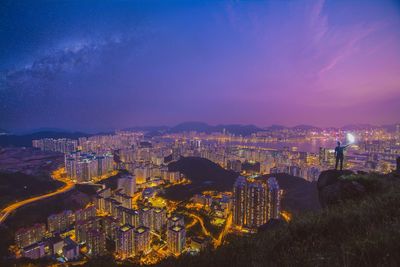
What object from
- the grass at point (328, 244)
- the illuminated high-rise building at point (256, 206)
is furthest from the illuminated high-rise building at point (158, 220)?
the grass at point (328, 244)

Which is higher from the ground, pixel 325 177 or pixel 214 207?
pixel 325 177

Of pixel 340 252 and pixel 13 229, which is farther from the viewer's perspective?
pixel 13 229

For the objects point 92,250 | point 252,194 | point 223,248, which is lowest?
point 92,250

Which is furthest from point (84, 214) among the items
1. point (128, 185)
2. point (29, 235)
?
point (128, 185)

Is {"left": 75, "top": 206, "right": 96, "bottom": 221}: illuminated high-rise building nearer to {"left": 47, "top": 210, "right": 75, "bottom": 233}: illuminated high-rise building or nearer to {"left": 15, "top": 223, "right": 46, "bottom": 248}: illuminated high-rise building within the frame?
{"left": 47, "top": 210, "right": 75, "bottom": 233}: illuminated high-rise building

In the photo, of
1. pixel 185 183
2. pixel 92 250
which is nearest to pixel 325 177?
pixel 92 250

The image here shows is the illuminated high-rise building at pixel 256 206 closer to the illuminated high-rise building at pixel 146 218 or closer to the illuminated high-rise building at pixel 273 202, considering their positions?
the illuminated high-rise building at pixel 273 202

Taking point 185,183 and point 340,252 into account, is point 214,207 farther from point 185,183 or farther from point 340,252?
point 340,252

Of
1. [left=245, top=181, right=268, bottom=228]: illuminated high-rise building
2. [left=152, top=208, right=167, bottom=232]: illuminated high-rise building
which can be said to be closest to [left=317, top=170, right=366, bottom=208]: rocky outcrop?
[left=245, top=181, right=268, bottom=228]: illuminated high-rise building
